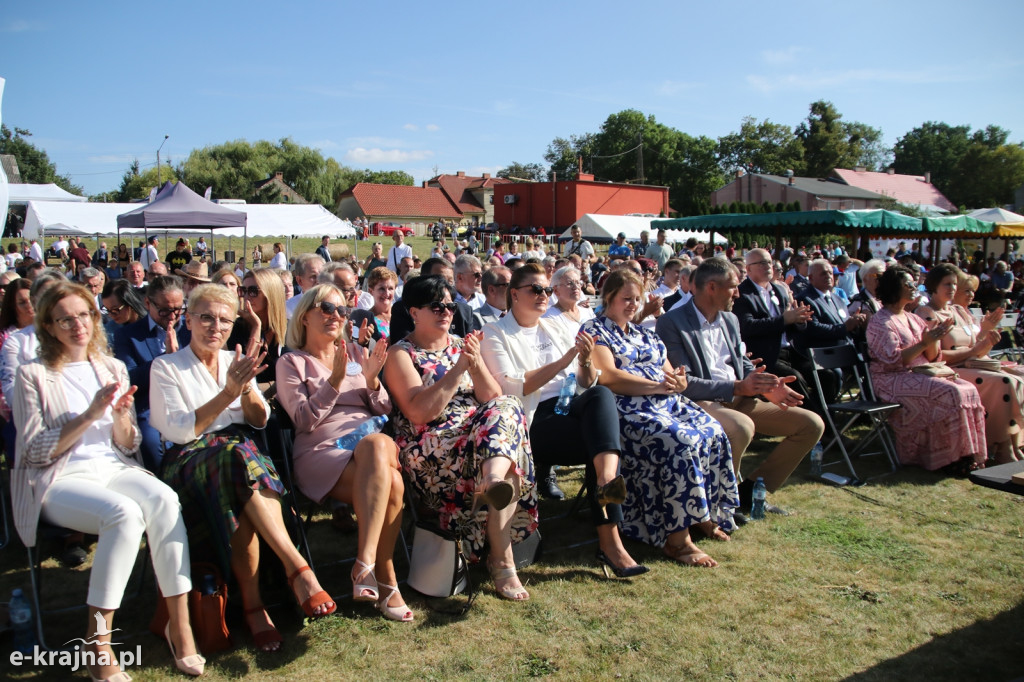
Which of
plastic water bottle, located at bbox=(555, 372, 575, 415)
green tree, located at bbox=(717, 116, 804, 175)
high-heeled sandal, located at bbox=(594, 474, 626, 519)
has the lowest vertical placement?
high-heeled sandal, located at bbox=(594, 474, 626, 519)

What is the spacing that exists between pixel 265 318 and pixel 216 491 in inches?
78.3

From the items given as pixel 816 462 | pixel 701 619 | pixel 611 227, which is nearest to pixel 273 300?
pixel 701 619

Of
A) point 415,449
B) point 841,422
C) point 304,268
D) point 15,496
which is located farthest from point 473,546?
point 841,422

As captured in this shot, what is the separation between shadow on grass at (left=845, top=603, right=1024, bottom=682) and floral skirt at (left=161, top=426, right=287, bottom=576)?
2.55 metres

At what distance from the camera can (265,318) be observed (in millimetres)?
4652

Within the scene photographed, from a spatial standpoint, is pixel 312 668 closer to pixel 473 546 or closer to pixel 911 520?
pixel 473 546

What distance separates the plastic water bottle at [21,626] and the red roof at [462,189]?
7158cm

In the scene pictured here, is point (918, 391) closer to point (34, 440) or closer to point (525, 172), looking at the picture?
point (34, 440)

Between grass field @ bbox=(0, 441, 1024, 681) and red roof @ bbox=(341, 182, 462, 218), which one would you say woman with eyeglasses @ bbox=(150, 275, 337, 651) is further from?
red roof @ bbox=(341, 182, 462, 218)

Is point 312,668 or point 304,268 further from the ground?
point 304,268

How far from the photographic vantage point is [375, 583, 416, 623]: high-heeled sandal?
307 cm

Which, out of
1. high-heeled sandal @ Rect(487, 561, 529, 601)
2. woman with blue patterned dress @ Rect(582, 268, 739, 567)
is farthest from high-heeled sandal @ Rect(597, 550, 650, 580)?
high-heeled sandal @ Rect(487, 561, 529, 601)

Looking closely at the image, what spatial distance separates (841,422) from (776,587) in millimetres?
3658

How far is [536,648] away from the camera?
2875 millimetres
